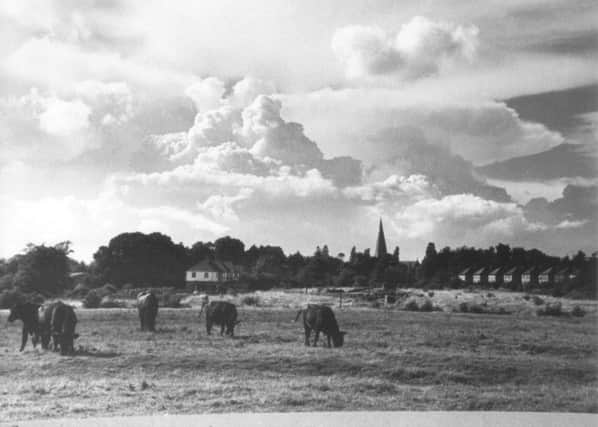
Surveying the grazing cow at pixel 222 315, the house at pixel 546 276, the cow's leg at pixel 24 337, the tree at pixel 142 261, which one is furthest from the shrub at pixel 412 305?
the cow's leg at pixel 24 337

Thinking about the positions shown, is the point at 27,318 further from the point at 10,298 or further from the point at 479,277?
the point at 479,277

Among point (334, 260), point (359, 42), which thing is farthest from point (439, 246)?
point (359, 42)

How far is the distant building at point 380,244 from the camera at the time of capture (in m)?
10.5

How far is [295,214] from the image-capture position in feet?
34.7

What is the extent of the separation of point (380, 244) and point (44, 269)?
506cm

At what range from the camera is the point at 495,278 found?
10273mm

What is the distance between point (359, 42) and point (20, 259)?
19.8ft

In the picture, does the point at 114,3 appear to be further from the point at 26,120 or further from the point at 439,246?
the point at 439,246

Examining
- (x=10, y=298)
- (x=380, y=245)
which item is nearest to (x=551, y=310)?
(x=380, y=245)

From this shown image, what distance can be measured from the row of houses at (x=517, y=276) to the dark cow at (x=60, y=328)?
572cm

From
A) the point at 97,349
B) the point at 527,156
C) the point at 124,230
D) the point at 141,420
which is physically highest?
the point at 527,156

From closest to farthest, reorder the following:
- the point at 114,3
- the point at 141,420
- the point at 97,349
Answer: the point at 141,420 < the point at 97,349 < the point at 114,3

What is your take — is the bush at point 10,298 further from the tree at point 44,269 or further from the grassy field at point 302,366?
the grassy field at point 302,366

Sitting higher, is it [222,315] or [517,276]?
[517,276]
